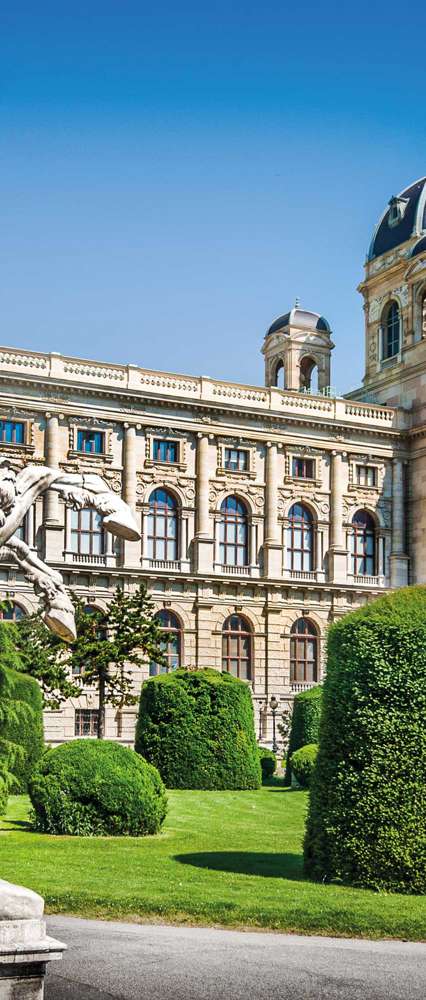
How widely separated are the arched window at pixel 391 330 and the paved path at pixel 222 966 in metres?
54.7

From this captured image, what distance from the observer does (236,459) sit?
187 feet

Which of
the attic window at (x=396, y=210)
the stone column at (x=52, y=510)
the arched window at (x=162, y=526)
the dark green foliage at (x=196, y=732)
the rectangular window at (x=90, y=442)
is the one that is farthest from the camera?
the attic window at (x=396, y=210)

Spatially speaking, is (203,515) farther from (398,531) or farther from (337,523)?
(398,531)

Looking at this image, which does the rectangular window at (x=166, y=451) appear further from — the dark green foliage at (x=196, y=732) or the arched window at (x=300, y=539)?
the dark green foliage at (x=196, y=732)

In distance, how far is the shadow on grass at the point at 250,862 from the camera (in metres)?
18.5

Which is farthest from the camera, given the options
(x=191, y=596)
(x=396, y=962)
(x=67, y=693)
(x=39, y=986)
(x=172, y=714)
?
(x=191, y=596)

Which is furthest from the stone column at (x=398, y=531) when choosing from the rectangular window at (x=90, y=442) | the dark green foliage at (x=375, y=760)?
the dark green foliage at (x=375, y=760)

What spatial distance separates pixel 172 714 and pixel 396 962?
67.9 ft

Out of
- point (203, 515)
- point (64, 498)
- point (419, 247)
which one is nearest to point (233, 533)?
point (203, 515)

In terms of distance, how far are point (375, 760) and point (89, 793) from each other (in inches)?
299

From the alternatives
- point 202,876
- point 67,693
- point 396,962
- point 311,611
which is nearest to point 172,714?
point 67,693

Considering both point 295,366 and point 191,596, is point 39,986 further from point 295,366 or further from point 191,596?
point 295,366

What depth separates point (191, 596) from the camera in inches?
2156

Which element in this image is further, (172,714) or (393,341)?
(393,341)
